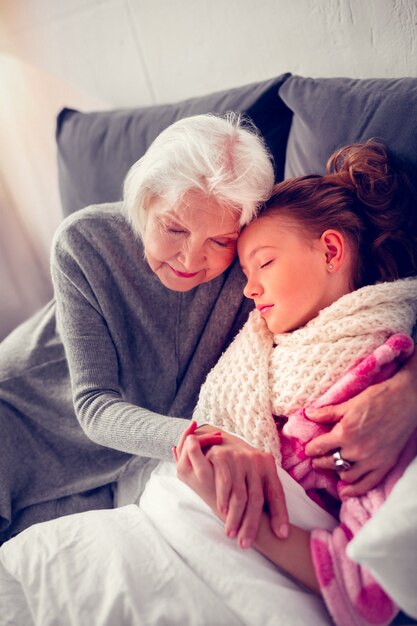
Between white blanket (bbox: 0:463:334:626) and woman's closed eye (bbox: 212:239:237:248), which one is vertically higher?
woman's closed eye (bbox: 212:239:237:248)

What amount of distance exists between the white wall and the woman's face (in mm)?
674

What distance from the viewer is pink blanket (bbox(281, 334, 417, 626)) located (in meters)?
0.72

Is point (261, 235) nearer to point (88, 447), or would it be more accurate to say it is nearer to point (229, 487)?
point (229, 487)

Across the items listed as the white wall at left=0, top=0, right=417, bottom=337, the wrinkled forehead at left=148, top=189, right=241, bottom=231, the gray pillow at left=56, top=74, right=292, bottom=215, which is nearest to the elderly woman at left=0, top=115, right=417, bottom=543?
the wrinkled forehead at left=148, top=189, right=241, bottom=231

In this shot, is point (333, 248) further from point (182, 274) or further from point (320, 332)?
point (182, 274)

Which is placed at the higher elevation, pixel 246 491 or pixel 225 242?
pixel 225 242

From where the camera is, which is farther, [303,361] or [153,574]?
[303,361]

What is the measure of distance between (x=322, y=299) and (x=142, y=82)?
126cm

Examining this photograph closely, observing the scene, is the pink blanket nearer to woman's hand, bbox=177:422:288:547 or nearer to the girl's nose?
woman's hand, bbox=177:422:288:547

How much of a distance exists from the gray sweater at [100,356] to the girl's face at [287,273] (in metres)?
0.21

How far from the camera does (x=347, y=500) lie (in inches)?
32.0

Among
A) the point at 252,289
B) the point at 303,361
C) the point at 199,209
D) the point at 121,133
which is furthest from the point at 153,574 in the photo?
the point at 121,133

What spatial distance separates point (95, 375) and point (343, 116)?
0.77m

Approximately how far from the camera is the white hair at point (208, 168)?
100 centimetres
